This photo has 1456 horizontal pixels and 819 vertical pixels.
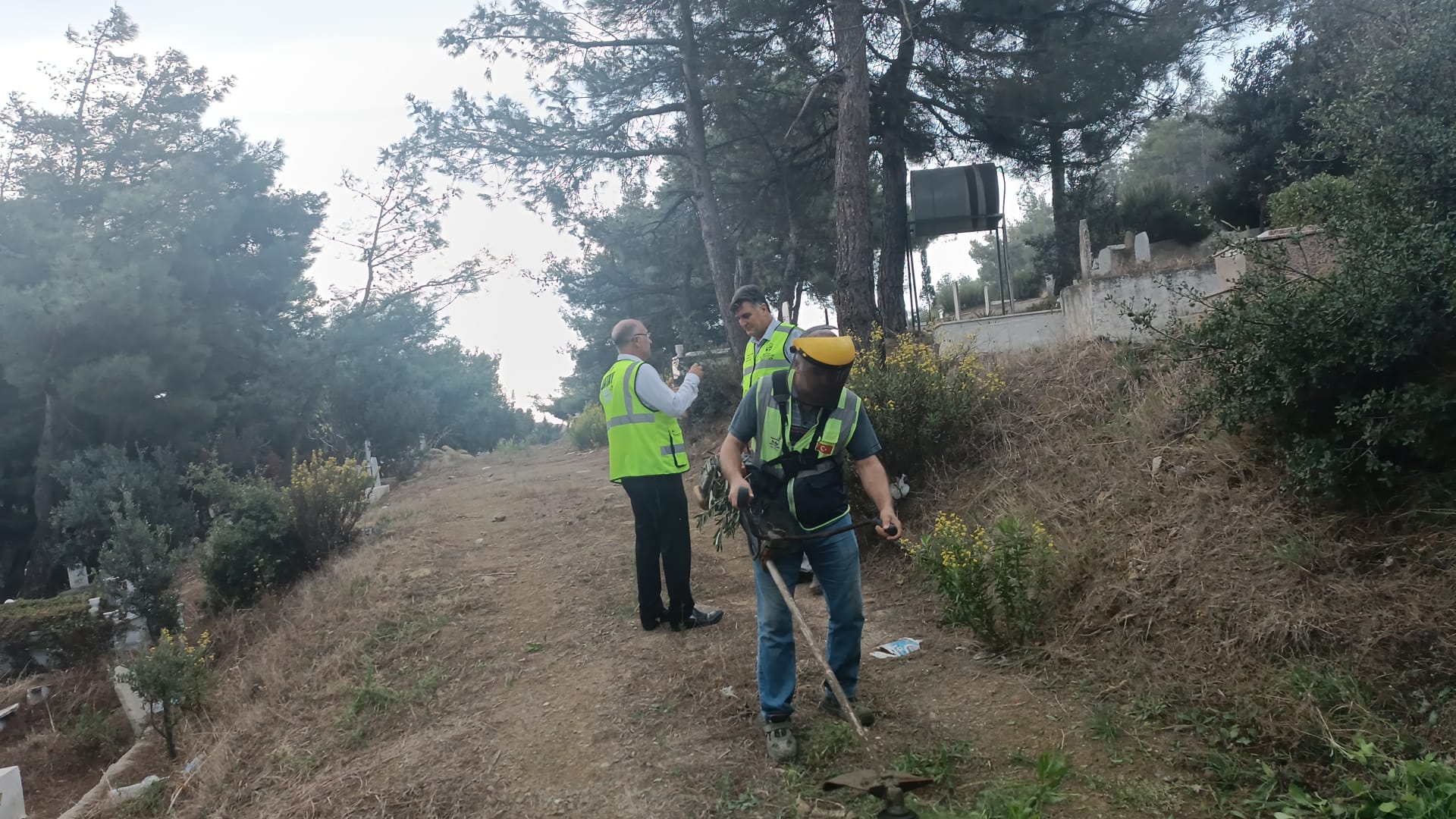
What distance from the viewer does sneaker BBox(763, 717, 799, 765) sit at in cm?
341

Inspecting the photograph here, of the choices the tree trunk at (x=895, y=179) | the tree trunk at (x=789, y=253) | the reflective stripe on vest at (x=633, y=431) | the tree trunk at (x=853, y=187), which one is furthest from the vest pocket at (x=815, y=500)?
the tree trunk at (x=789, y=253)

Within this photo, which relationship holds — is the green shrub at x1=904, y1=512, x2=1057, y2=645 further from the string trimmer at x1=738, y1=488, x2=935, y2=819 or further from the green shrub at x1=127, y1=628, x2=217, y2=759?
the green shrub at x1=127, y1=628, x2=217, y2=759

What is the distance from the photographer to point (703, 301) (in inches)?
953

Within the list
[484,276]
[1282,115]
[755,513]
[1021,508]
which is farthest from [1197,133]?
[755,513]

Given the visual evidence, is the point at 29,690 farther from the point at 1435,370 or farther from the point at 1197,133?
the point at 1197,133

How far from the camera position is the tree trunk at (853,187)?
8547mm

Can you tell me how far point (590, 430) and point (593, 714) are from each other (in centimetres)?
1765

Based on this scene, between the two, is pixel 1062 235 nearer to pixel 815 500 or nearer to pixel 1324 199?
pixel 1324 199

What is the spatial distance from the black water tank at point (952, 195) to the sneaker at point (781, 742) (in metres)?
9.87

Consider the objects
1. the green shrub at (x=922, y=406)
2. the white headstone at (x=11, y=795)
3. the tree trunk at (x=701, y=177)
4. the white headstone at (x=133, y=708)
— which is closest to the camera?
the white headstone at (x=11, y=795)

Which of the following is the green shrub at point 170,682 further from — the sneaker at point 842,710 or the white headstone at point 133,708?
the sneaker at point 842,710

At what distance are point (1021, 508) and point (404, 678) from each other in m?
3.89

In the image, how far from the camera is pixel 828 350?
344cm

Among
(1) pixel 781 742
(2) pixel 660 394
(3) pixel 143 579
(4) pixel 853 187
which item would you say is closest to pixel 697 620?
(2) pixel 660 394
